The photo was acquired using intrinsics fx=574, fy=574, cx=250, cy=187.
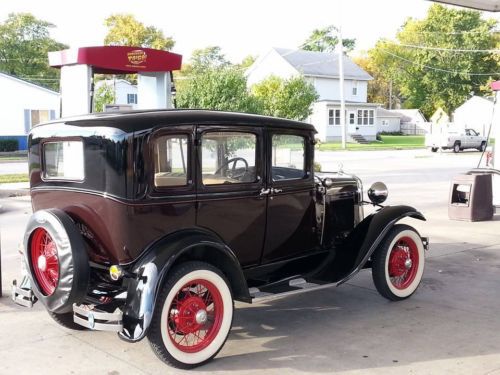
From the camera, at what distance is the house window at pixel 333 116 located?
160ft

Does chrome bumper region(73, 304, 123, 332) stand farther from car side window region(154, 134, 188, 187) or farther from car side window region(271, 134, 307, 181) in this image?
car side window region(271, 134, 307, 181)

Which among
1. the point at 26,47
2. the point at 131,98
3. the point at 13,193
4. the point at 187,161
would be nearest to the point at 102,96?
the point at 131,98

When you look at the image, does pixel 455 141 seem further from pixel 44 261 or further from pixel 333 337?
pixel 44 261

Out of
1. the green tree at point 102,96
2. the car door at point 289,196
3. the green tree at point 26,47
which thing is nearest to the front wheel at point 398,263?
the car door at point 289,196

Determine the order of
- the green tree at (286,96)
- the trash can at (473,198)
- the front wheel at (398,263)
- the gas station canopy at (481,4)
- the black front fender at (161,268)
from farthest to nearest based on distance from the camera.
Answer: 1. the green tree at (286,96)
2. the trash can at (473,198)
3. the gas station canopy at (481,4)
4. the front wheel at (398,263)
5. the black front fender at (161,268)

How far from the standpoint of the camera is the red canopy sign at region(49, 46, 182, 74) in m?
11.0

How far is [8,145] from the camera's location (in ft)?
107

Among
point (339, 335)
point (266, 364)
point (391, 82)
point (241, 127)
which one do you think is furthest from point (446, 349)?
point (391, 82)

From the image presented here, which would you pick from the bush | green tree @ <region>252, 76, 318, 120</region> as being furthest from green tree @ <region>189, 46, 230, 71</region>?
the bush

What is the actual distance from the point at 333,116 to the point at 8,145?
87.7 ft

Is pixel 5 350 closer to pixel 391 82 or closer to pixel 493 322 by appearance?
pixel 493 322

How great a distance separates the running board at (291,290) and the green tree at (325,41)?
3200 inches

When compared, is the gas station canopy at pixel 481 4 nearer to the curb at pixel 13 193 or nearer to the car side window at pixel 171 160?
the car side window at pixel 171 160

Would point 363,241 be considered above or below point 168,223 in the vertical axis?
below
